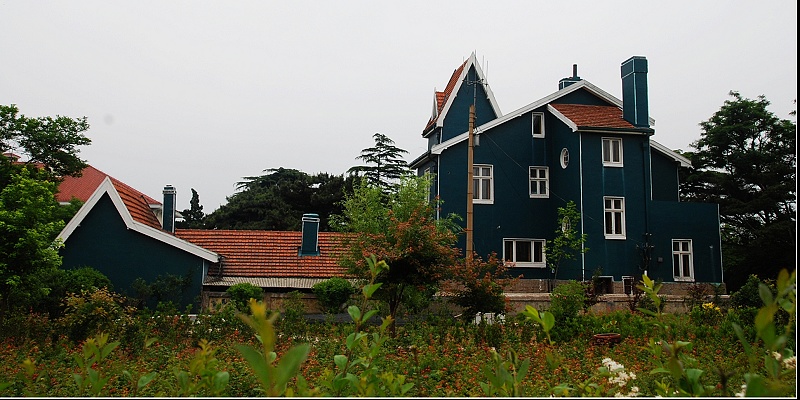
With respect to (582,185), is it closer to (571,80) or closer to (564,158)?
(564,158)

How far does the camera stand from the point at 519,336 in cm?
1176

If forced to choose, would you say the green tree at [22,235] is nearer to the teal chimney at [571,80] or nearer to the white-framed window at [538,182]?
the white-framed window at [538,182]

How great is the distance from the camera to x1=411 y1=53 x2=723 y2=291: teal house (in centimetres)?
2497

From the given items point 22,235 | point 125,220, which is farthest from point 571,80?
point 22,235

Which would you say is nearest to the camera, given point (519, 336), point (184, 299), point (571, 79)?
point (519, 336)

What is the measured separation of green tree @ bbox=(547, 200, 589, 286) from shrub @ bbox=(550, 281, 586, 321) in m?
11.0

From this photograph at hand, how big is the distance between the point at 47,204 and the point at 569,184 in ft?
62.3

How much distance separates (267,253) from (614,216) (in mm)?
13642

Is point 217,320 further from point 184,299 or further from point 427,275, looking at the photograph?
point 184,299

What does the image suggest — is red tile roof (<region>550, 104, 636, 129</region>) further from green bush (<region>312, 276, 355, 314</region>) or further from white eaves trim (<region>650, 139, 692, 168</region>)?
green bush (<region>312, 276, 355, 314</region>)

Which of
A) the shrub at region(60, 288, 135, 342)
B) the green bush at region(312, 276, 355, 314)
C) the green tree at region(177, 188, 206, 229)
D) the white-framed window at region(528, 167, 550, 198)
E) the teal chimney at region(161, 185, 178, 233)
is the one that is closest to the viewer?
the shrub at region(60, 288, 135, 342)

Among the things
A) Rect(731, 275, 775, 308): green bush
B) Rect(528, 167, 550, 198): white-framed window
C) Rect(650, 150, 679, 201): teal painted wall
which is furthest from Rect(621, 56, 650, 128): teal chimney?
Rect(731, 275, 775, 308): green bush

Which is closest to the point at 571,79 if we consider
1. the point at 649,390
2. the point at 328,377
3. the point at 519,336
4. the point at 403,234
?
the point at 403,234

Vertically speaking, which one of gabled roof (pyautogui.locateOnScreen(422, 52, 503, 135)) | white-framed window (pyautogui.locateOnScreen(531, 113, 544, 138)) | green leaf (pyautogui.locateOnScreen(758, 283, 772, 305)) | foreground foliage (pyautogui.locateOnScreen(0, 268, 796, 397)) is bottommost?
foreground foliage (pyautogui.locateOnScreen(0, 268, 796, 397))
